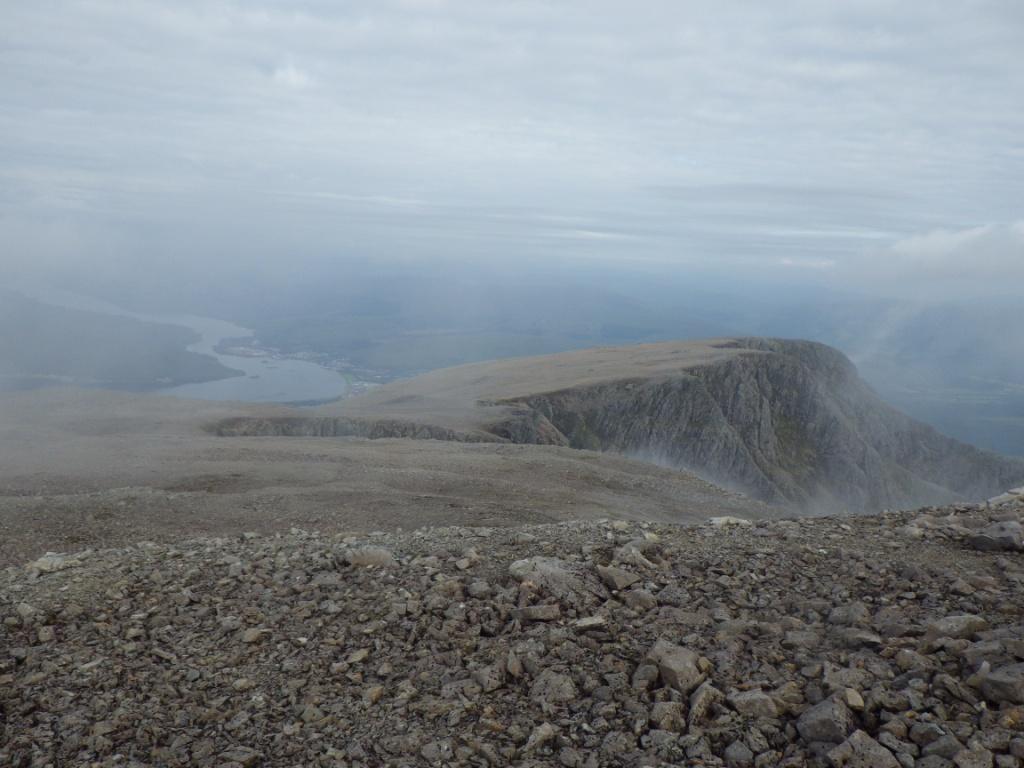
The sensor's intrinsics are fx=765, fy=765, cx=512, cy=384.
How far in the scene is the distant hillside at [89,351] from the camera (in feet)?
392

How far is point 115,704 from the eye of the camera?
18.7ft

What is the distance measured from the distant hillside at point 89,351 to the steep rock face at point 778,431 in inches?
3175

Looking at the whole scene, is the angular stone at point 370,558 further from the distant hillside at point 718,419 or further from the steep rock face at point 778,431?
the steep rock face at point 778,431

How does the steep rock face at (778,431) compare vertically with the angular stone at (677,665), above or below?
below

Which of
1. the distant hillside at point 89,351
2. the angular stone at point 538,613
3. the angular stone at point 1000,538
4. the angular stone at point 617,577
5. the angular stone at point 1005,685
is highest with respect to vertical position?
the angular stone at point 1000,538

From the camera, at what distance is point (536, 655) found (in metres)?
5.89

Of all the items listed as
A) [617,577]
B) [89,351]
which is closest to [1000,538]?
[617,577]

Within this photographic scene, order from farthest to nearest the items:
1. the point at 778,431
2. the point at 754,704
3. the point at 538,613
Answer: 1. the point at 778,431
2. the point at 538,613
3. the point at 754,704

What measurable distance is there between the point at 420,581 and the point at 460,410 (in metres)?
36.0

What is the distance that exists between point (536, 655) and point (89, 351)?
16536 cm

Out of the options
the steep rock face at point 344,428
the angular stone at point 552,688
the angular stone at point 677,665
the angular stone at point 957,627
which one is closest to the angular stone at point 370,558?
the angular stone at point 552,688

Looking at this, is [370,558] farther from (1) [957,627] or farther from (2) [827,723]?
(1) [957,627]

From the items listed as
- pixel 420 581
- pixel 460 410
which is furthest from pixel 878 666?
pixel 460 410

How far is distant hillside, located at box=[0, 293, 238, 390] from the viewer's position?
4707 inches
